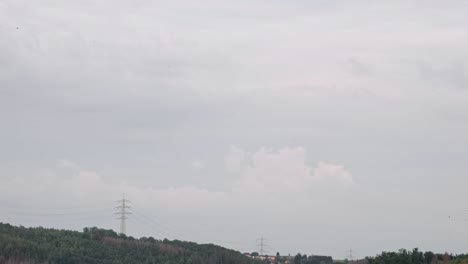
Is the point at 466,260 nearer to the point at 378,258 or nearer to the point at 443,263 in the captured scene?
the point at 443,263

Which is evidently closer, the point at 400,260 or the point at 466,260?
the point at 466,260

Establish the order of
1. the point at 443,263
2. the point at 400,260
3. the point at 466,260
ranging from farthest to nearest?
the point at 400,260
the point at 443,263
the point at 466,260

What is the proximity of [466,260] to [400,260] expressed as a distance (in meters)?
24.8

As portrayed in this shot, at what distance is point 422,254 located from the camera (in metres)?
180

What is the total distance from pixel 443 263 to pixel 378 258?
2443cm

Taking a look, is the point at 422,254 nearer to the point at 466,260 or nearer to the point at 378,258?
the point at 378,258

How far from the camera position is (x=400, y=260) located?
17438 cm

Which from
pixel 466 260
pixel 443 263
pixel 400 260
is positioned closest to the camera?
pixel 466 260

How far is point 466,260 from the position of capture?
494 ft

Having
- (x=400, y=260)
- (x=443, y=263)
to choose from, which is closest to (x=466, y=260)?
(x=443, y=263)

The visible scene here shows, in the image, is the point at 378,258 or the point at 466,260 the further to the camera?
the point at 378,258

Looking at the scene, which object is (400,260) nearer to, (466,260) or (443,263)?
(443,263)

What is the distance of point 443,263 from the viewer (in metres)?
162

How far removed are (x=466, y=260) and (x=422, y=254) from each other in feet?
96.4
